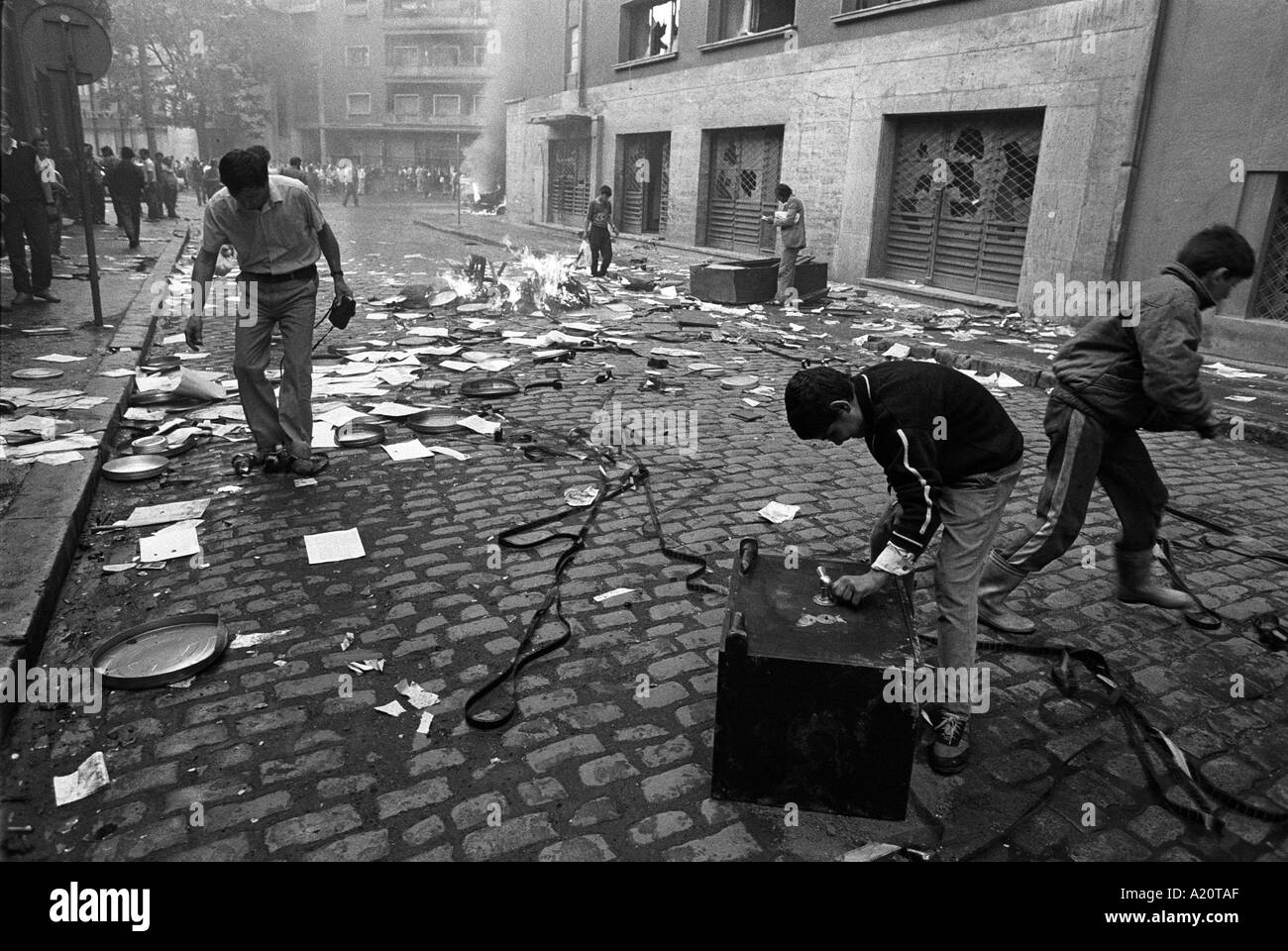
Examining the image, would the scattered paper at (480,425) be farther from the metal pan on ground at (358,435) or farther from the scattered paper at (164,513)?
the scattered paper at (164,513)

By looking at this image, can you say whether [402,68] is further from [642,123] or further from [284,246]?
[284,246]

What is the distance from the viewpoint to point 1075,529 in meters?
3.67

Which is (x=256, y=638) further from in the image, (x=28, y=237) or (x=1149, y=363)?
(x=28, y=237)

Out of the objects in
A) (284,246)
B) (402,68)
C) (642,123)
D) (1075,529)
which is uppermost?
(402,68)

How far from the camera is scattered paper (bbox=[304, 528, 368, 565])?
14.3ft

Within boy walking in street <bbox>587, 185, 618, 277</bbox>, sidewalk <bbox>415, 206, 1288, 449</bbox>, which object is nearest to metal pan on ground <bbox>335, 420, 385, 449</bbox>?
sidewalk <bbox>415, 206, 1288, 449</bbox>

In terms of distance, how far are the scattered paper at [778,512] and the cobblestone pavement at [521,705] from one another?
0.10 meters

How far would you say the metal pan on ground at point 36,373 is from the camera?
23.4ft

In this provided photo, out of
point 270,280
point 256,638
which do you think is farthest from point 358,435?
point 256,638

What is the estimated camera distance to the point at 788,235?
13227 mm

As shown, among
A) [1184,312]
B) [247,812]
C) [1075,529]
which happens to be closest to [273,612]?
[247,812]

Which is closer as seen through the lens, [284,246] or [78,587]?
[78,587]

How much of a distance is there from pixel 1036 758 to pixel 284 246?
15.4ft

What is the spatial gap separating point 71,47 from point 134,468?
5.20 meters
